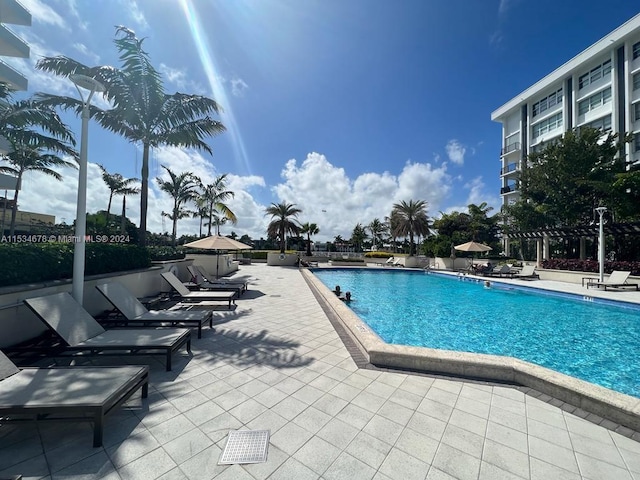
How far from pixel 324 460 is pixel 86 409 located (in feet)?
6.87

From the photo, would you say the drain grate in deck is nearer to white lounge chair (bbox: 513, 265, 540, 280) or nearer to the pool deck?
the pool deck

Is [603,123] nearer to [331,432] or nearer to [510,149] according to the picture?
[510,149]

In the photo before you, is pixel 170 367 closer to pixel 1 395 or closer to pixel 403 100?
pixel 1 395

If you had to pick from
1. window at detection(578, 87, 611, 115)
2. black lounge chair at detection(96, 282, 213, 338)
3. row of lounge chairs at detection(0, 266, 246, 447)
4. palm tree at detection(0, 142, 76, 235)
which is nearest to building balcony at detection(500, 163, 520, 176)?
window at detection(578, 87, 611, 115)

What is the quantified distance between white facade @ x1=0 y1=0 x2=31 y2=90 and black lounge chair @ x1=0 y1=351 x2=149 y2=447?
19135mm

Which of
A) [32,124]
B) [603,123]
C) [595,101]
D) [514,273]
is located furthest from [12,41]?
[595,101]

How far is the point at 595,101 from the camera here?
86.9 feet

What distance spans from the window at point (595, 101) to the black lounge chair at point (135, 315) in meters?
38.7

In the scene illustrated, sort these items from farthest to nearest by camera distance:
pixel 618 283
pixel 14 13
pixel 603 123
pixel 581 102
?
pixel 581 102, pixel 603 123, pixel 618 283, pixel 14 13

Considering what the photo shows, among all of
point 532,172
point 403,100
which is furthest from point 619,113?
point 403,100

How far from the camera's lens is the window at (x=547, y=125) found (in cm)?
3044

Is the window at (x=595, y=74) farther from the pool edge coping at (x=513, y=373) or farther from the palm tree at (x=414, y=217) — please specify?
the pool edge coping at (x=513, y=373)

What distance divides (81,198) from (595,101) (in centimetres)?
4100

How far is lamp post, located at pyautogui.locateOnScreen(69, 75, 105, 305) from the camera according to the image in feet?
15.6
